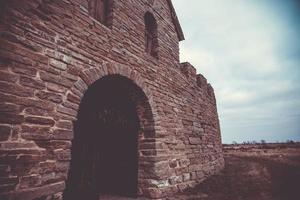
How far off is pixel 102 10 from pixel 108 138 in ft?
9.55

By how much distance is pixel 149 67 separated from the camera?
501 centimetres

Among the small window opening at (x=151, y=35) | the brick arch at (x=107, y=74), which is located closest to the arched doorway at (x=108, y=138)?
the brick arch at (x=107, y=74)

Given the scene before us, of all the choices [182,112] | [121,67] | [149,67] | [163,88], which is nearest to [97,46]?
[121,67]

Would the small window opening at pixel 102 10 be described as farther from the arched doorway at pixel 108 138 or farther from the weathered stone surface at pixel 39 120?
the weathered stone surface at pixel 39 120

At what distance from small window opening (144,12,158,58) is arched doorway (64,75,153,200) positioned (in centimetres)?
156

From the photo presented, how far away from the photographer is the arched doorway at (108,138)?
379 cm

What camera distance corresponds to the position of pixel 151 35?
578cm

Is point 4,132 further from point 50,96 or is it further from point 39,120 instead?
point 50,96

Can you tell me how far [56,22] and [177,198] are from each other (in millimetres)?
3999

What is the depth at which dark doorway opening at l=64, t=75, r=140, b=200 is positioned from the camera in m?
3.79

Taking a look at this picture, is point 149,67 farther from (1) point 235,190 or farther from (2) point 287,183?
(2) point 287,183

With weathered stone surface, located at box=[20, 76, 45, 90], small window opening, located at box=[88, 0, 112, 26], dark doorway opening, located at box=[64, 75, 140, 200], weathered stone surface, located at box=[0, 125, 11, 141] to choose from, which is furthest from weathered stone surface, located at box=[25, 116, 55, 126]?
small window opening, located at box=[88, 0, 112, 26]

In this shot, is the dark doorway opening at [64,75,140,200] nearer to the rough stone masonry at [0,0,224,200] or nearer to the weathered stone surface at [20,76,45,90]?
the rough stone masonry at [0,0,224,200]

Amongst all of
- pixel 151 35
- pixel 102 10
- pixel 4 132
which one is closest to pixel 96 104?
pixel 102 10
